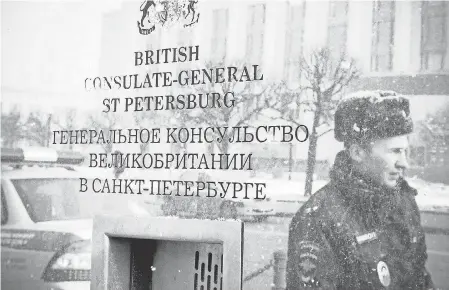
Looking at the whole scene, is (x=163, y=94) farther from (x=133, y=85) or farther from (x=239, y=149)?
(x=239, y=149)

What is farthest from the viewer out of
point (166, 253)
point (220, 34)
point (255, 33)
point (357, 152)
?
point (166, 253)

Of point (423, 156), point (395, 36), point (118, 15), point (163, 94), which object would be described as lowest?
point (423, 156)

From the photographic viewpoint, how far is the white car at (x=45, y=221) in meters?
4.18

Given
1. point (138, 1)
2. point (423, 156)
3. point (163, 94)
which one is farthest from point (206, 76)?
point (423, 156)

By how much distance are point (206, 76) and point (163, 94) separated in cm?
36

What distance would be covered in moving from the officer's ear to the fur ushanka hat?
0.11 feet

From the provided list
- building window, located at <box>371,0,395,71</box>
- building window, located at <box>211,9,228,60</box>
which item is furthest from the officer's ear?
building window, located at <box>211,9,228,60</box>

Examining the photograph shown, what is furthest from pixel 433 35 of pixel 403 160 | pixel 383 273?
pixel 383 273

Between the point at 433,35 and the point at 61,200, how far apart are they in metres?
2.74

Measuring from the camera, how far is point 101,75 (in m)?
4.29

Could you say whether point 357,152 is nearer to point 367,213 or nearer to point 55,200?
point 367,213

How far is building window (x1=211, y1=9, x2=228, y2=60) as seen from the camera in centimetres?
387

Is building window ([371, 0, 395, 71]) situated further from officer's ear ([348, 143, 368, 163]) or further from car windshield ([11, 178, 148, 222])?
car windshield ([11, 178, 148, 222])

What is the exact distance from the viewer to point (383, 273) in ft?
10.6
